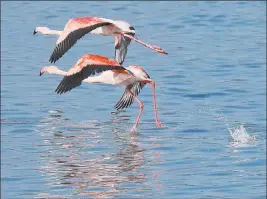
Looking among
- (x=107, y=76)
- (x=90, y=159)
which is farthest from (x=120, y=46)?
(x=90, y=159)

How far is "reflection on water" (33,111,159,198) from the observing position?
1202cm

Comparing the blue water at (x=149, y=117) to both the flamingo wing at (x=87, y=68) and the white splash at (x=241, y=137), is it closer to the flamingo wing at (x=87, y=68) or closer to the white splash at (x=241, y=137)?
the white splash at (x=241, y=137)

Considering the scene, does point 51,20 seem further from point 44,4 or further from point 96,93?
point 96,93

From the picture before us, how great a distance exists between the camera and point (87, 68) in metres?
13.9

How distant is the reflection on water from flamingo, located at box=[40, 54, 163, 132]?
0.61 m

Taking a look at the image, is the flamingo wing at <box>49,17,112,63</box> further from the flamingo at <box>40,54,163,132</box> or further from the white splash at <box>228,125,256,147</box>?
the white splash at <box>228,125,256,147</box>

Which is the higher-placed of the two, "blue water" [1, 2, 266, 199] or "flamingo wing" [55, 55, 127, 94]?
"flamingo wing" [55, 55, 127, 94]

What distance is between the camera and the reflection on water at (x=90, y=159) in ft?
39.4

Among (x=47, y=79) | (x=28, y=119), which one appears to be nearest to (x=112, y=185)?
(x=28, y=119)

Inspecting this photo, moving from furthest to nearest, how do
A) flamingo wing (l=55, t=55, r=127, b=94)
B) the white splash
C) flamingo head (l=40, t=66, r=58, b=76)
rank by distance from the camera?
1. flamingo head (l=40, t=66, r=58, b=76)
2. the white splash
3. flamingo wing (l=55, t=55, r=127, b=94)

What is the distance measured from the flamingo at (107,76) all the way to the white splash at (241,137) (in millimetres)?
1047

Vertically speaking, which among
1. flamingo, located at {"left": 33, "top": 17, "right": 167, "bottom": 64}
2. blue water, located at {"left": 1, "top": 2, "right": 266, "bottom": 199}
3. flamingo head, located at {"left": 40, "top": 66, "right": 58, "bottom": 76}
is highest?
flamingo, located at {"left": 33, "top": 17, "right": 167, "bottom": 64}

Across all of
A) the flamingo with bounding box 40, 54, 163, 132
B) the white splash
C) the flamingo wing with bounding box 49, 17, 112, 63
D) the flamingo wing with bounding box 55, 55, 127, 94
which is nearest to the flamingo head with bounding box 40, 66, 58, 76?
the flamingo with bounding box 40, 54, 163, 132

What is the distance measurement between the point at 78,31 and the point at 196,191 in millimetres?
3549
